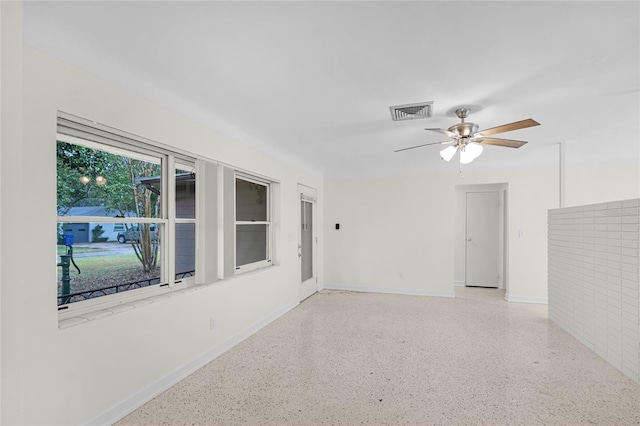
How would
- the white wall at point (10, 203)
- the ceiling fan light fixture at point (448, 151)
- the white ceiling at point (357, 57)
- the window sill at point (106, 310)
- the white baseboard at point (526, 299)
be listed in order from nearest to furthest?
the white wall at point (10, 203) < the white ceiling at point (357, 57) < the window sill at point (106, 310) < the ceiling fan light fixture at point (448, 151) < the white baseboard at point (526, 299)

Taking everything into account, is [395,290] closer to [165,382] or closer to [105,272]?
[165,382]

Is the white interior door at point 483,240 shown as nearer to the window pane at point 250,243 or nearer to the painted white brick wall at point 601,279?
the painted white brick wall at point 601,279

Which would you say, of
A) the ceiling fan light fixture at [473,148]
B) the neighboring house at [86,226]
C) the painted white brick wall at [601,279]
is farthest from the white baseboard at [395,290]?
the neighboring house at [86,226]

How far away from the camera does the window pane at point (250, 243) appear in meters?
3.98

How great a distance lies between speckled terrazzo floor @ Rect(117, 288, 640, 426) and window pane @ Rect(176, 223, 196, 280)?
0.89 meters

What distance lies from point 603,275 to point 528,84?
2321 millimetres

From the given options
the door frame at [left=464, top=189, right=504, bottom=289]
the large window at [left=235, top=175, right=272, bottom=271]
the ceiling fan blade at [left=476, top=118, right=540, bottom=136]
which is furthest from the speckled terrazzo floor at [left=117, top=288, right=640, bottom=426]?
the door frame at [left=464, top=189, right=504, bottom=289]

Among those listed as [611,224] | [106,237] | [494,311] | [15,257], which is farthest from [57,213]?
[494,311]

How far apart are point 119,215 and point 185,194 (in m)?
0.72

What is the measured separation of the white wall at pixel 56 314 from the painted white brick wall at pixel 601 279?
3.83 m

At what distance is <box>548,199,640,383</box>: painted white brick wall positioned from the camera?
292cm

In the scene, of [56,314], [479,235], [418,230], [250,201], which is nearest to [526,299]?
[479,235]

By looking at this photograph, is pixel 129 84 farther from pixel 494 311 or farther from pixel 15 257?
pixel 494 311

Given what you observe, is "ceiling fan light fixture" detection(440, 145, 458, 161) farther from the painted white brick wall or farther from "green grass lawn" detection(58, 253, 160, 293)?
"green grass lawn" detection(58, 253, 160, 293)
